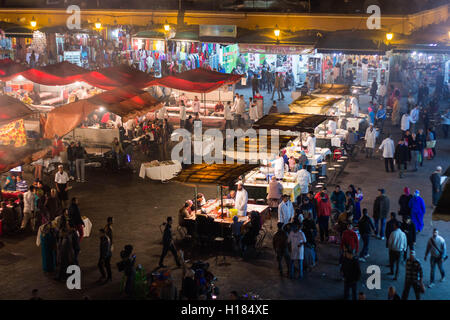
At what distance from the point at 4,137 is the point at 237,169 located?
30.2 ft

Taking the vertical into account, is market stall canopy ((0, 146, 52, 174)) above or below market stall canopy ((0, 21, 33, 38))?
below

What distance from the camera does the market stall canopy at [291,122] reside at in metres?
19.3

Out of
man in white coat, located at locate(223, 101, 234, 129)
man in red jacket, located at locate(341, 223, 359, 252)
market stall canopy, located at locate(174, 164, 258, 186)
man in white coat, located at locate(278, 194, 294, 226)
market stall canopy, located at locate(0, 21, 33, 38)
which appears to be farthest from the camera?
market stall canopy, located at locate(0, 21, 33, 38)

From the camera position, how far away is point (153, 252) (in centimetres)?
1485

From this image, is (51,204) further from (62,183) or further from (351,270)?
(351,270)

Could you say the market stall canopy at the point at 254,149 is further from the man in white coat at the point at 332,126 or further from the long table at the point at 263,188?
the man in white coat at the point at 332,126

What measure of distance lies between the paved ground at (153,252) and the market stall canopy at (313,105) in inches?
110

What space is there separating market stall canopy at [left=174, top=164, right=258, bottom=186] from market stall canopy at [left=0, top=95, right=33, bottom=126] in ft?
22.0

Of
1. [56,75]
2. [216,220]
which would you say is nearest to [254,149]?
[216,220]

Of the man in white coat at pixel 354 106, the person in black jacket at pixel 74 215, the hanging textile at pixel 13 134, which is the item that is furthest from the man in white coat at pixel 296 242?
the man in white coat at pixel 354 106

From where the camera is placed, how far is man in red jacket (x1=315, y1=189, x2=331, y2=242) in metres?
15.3

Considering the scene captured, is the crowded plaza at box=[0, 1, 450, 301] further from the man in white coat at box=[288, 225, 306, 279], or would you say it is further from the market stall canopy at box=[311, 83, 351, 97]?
the market stall canopy at box=[311, 83, 351, 97]

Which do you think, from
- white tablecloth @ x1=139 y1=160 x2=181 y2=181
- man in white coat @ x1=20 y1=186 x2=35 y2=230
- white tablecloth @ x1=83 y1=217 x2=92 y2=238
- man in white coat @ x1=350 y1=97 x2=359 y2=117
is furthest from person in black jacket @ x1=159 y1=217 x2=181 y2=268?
man in white coat @ x1=350 y1=97 x2=359 y2=117

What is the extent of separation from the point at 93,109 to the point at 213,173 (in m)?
8.87
